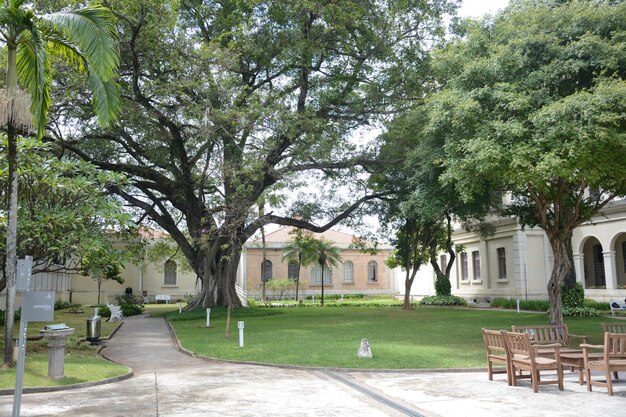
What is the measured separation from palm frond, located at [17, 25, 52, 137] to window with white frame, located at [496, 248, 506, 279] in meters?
33.2

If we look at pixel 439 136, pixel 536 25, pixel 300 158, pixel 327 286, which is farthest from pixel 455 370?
pixel 327 286

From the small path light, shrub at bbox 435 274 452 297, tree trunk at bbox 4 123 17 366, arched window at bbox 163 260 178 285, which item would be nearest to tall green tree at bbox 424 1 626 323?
the small path light

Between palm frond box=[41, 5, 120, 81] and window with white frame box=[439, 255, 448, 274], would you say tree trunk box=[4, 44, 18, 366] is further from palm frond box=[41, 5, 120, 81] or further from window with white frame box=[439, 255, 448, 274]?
window with white frame box=[439, 255, 448, 274]

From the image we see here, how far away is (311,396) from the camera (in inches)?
361

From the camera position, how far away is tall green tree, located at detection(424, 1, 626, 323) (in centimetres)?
1258

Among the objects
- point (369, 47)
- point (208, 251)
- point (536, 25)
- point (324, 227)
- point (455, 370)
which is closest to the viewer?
point (455, 370)

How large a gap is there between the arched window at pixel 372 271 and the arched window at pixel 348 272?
197 centimetres

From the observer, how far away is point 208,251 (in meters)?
29.3

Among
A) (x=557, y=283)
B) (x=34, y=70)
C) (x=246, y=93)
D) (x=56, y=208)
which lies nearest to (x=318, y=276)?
(x=246, y=93)

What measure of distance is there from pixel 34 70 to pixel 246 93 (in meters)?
11.9

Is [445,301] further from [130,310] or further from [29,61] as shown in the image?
[29,61]

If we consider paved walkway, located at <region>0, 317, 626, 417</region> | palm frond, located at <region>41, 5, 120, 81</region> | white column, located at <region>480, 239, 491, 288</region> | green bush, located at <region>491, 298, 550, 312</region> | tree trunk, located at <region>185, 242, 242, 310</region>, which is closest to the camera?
paved walkway, located at <region>0, 317, 626, 417</region>

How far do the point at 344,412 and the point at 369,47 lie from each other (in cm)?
1848

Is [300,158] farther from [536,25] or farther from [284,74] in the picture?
[536,25]
